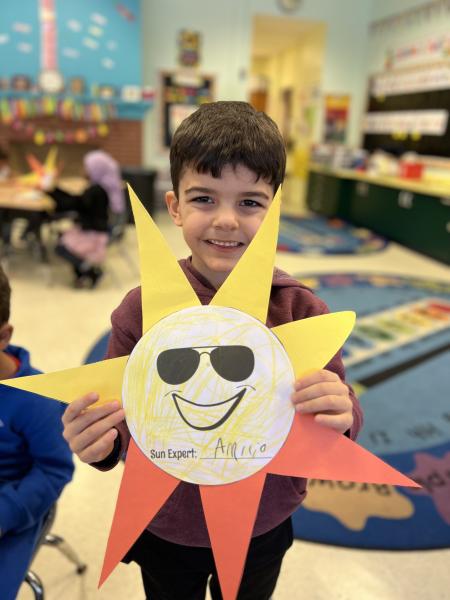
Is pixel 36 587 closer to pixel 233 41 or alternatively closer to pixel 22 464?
pixel 22 464

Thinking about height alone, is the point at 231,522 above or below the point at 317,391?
below

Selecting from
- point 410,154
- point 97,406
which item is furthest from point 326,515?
point 410,154

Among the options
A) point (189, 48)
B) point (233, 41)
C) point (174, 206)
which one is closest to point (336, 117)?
point (233, 41)

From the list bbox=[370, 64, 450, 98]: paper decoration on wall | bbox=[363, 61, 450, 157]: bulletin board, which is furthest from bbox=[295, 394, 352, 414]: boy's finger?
bbox=[370, 64, 450, 98]: paper decoration on wall

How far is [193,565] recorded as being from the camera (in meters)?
0.75

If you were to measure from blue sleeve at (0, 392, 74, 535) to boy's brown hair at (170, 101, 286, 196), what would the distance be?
49 cm

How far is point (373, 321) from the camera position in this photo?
3.13 metres

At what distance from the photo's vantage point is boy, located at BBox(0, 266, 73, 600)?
2.73 ft

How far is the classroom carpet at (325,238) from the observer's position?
16.1 ft

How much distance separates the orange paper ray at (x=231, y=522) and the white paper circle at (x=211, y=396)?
0.5 inches

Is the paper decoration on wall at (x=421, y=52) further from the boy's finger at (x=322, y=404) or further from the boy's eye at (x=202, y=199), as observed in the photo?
the boy's finger at (x=322, y=404)

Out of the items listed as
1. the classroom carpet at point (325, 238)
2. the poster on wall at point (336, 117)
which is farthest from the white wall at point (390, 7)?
the classroom carpet at point (325, 238)

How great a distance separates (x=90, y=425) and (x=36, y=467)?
1.38 ft

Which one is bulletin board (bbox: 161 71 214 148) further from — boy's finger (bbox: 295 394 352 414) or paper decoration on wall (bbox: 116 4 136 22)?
boy's finger (bbox: 295 394 352 414)
